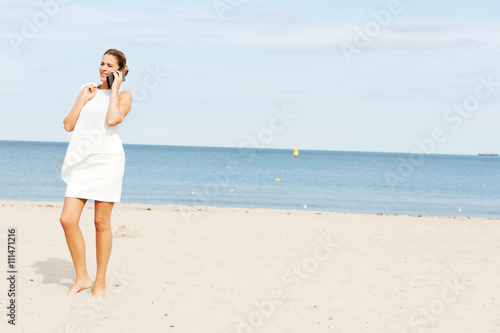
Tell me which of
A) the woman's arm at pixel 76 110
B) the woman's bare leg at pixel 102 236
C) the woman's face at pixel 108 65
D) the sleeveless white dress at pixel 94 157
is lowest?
the woman's bare leg at pixel 102 236

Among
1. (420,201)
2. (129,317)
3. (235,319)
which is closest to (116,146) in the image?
(129,317)

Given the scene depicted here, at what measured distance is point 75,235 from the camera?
212 inches

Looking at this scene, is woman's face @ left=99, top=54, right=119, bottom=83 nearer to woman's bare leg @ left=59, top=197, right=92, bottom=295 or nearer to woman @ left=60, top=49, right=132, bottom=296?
woman @ left=60, top=49, right=132, bottom=296

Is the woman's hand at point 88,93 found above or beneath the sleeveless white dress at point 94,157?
above

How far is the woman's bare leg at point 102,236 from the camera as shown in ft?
17.6

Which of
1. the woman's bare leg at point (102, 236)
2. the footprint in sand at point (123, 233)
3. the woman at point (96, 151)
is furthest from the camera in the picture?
the footprint in sand at point (123, 233)

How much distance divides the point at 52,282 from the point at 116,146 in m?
1.87

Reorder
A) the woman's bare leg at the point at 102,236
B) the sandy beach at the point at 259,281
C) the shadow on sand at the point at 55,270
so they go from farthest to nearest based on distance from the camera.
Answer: the shadow on sand at the point at 55,270, the woman's bare leg at the point at 102,236, the sandy beach at the point at 259,281

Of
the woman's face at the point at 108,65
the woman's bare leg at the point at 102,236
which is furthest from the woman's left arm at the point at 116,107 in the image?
the woman's bare leg at the point at 102,236

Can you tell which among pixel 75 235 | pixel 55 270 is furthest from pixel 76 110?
pixel 55 270

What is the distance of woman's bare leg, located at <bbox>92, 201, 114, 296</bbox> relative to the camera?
536 cm

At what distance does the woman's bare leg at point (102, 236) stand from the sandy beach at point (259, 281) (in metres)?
0.13

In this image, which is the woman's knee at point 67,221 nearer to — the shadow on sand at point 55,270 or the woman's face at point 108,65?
the shadow on sand at point 55,270

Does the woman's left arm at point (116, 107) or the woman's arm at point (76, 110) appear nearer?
the woman's left arm at point (116, 107)
